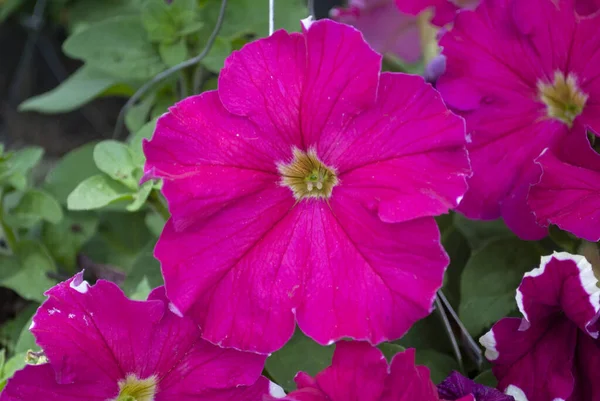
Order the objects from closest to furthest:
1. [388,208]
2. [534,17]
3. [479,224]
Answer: [388,208] → [534,17] → [479,224]

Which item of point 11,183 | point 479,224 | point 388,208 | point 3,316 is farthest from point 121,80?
point 388,208

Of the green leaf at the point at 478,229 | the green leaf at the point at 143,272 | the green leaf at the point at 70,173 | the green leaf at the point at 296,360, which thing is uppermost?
the green leaf at the point at 296,360

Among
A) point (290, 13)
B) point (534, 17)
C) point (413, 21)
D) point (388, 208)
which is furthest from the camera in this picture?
point (413, 21)

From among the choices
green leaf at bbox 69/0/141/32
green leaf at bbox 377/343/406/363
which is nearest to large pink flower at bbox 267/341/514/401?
green leaf at bbox 377/343/406/363

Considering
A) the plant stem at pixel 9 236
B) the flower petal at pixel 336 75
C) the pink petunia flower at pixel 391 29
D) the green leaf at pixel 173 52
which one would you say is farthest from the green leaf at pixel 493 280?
the pink petunia flower at pixel 391 29

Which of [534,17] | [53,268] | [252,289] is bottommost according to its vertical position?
[53,268]

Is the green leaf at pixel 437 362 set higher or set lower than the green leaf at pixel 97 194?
lower

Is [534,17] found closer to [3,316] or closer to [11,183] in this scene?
[11,183]

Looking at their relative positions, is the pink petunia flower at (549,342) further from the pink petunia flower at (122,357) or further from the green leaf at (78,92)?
the green leaf at (78,92)
